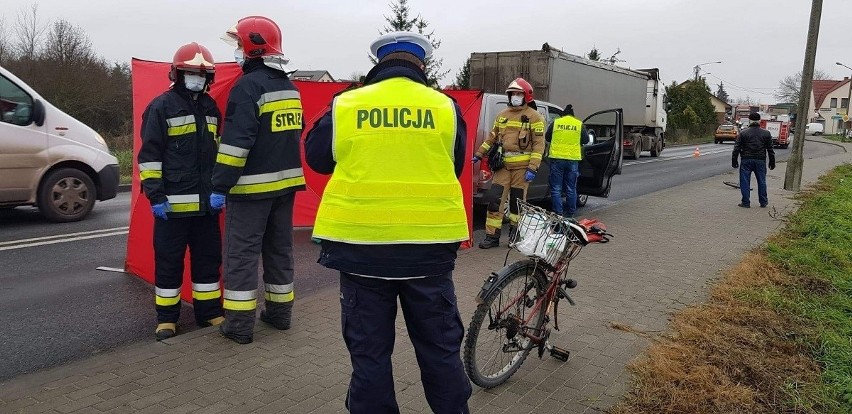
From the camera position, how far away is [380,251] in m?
2.57

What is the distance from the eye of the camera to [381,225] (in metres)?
2.56

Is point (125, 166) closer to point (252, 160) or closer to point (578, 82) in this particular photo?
point (252, 160)

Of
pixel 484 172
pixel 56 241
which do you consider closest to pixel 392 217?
pixel 484 172

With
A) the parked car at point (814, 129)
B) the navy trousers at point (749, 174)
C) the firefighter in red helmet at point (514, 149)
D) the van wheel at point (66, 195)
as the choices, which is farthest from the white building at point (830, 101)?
the van wheel at point (66, 195)

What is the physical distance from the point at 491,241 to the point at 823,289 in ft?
11.2

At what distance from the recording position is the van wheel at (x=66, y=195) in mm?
8383

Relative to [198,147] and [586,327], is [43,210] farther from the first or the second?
[586,327]

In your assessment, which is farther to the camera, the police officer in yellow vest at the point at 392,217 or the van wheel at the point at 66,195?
the van wheel at the point at 66,195

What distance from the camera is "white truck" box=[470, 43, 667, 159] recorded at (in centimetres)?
1844

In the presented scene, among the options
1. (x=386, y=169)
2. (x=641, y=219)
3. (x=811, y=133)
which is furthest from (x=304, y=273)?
(x=811, y=133)

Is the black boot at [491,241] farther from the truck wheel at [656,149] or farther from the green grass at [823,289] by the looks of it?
the truck wheel at [656,149]

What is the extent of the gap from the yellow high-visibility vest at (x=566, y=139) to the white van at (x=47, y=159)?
6.14 meters

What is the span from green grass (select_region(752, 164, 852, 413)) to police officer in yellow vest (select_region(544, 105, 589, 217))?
2663 mm

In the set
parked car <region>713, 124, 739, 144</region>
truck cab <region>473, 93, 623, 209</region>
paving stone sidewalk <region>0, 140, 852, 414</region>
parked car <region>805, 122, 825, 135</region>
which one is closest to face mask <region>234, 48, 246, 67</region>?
paving stone sidewalk <region>0, 140, 852, 414</region>
